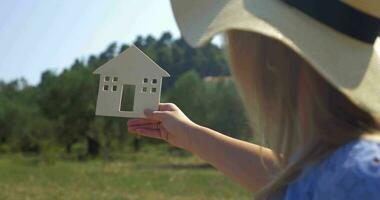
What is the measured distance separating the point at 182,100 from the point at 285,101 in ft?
84.0

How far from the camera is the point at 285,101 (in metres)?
0.91

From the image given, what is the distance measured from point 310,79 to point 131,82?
2.62ft

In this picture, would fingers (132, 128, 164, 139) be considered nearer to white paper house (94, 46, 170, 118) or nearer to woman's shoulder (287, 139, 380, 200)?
white paper house (94, 46, 170, 118)

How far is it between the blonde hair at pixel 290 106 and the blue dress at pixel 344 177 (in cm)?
2

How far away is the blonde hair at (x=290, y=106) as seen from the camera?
880 millimetres

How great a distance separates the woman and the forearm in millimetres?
471

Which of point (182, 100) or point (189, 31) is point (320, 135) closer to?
point (189, 31)

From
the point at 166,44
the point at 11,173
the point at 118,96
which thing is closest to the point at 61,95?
the point at 11,173

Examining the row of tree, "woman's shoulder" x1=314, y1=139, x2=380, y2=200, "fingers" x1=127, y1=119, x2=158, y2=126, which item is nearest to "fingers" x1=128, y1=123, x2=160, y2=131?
"fingers" x1=127, y1=119, x2=158, y2=126

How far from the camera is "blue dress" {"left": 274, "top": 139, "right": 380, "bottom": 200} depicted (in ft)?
2.75

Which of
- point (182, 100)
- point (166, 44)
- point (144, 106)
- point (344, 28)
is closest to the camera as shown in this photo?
point (344, 28)

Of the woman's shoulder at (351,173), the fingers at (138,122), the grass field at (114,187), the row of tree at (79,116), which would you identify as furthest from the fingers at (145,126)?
the row of tree at (79,116)

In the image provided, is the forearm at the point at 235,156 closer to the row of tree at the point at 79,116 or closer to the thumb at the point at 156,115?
the thumb at the point at 156,115

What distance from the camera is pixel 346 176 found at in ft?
2.76
